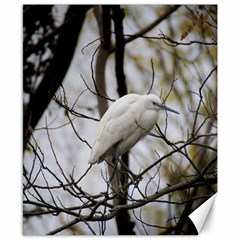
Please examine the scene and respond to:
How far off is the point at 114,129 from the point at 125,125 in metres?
0.04

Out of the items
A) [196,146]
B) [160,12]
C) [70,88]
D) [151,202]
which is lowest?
[151,202]

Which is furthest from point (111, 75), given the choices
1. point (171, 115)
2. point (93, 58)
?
point (171, 115)

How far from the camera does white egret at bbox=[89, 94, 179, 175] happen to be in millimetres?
2814

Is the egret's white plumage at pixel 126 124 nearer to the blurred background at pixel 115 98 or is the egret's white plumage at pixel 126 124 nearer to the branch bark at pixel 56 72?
the blurred background at pixel 115 98

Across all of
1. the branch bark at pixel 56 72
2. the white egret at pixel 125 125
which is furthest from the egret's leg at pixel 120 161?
the branch bark at pixel 56 72

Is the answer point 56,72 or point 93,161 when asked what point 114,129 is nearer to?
point 93,161

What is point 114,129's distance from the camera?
2.83 metres

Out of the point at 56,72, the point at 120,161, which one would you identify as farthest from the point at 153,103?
the point at 56,72

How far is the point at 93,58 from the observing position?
2.96 m

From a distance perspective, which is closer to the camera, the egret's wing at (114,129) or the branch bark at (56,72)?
the egret's wing at (114,129)

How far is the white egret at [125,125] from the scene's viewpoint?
2.81m
